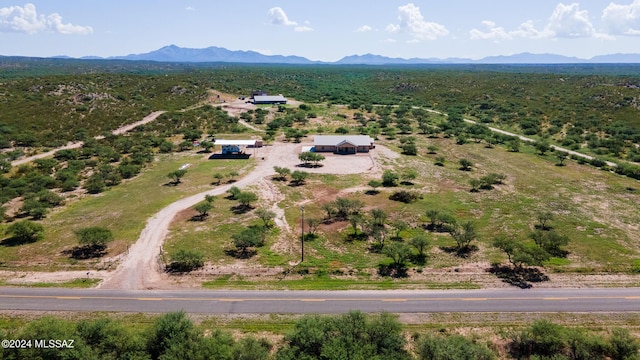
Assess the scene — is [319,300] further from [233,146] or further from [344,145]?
[233,146]

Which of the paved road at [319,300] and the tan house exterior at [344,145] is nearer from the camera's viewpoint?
the paved road at [319,300]

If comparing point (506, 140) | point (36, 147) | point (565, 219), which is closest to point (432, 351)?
point (565, 219)

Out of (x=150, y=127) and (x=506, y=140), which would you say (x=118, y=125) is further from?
(x=506, y=140)

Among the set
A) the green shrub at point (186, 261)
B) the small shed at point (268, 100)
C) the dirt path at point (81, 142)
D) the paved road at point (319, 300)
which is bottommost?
the paved road at point (319, 300)

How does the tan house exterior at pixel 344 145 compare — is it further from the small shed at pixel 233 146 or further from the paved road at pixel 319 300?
the paved road at pixel 319 300

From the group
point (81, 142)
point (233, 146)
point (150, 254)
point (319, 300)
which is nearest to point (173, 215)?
point (150, 254)

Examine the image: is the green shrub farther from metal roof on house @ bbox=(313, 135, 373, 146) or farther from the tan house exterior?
metal roof on house @ bbox=(313, 135, 373, 146)

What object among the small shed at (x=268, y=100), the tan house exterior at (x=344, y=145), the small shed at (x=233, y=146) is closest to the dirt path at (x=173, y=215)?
the tan house exterior at (x=344, y=145)

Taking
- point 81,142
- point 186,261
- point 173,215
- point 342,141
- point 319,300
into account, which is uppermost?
point 342,141

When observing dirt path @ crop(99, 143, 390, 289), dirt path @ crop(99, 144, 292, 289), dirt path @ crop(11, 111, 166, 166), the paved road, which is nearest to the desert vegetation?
the paved road
